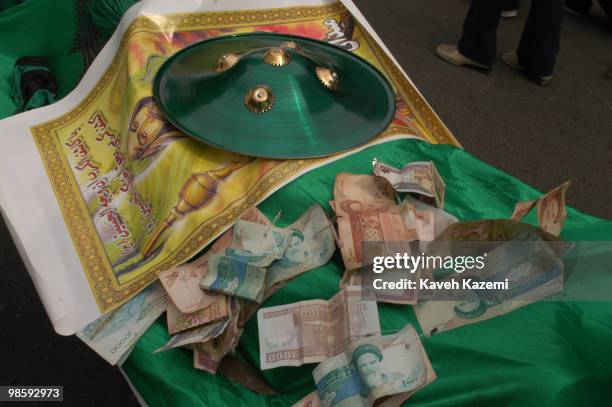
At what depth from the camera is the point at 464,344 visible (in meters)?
0.63

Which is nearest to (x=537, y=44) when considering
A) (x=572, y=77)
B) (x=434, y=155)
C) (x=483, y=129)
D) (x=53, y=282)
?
(x=572, y=77)

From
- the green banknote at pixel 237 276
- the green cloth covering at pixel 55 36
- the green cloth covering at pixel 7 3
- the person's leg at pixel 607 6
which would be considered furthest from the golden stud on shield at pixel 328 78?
the person's leg at pixel 607 6

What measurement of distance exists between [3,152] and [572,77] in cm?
219

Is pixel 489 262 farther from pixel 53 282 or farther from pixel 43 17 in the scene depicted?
pixel 43 17

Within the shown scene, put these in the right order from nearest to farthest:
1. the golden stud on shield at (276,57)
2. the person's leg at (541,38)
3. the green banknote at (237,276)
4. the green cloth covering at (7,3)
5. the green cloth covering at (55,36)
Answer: the green banknote at (237,276)
the golden stud on shield at (276,57)
the green cloth covering at (55,36)
the green cloth covering at (7,3)
the person's leg at (541,38)

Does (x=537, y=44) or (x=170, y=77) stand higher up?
(x=170, y=77)

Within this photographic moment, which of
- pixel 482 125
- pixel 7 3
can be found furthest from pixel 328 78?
pixel 482 125

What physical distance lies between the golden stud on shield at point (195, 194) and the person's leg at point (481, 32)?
1526 millimetres

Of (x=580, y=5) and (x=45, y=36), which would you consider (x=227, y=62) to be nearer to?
(x=45, y=36)

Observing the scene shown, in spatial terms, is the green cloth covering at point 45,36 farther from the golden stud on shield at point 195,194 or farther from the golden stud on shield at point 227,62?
the golden stud on shield at point 195,194

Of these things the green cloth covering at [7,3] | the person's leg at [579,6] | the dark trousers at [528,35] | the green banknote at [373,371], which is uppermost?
the green cloth covering at [7,3]

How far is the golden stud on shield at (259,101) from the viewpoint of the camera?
90 centimetres

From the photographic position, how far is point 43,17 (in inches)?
53.6

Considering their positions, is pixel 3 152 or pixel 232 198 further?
pixel 3 152
